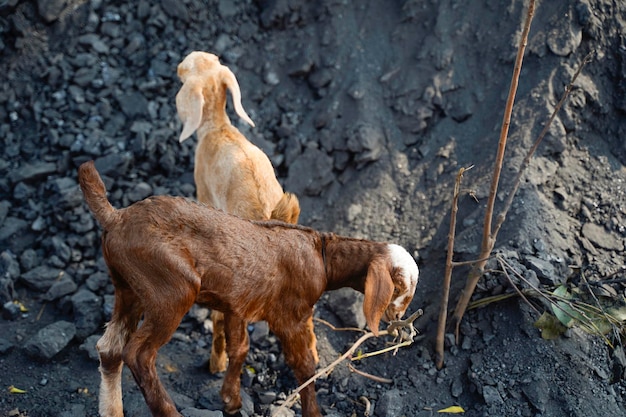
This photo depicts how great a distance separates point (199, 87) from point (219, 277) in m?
2.45

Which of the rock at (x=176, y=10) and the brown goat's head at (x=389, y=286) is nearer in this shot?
the brown goat's head at (x=389, y=286)

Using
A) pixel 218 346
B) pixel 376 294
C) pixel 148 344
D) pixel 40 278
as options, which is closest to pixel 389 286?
pixel 376 294

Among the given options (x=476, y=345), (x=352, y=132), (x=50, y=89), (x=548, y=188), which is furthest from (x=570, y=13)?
(x=50, y=89)

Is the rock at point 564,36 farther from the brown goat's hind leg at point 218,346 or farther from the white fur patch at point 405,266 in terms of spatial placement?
the brown goat's hind leg at point 218,346

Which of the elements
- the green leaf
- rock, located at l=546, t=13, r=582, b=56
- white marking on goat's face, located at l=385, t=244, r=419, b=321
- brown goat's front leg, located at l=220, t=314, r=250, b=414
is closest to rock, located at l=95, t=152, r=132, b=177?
brown goat's front leg, located at l=220, t=314, r=250, b=414

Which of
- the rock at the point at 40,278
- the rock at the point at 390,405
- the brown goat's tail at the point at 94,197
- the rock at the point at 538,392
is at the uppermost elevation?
the brown goat's tail at the point at 94,197

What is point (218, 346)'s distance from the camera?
6094 mm

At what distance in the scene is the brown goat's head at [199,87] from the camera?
21.2ft

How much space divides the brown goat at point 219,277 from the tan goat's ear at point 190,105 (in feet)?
5.28

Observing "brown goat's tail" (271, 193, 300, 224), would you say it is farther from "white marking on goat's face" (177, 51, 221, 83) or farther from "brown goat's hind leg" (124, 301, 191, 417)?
"white marking on goat's face" (177, 51, 221, 83)

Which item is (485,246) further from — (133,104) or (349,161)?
(133,104)

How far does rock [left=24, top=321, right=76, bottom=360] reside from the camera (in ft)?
19.5

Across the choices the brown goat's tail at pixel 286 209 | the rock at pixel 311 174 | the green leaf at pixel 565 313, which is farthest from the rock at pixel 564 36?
the brown goat's tail at pixel 286 209

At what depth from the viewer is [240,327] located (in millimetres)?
5289
